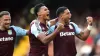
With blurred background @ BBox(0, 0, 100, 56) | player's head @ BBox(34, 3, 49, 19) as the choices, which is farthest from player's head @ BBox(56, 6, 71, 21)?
blurred background @ BBox(0, 0, 100, 56)

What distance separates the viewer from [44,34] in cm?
959

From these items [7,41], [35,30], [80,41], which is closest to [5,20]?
[7,41]

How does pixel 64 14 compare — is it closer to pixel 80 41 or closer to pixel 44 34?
pixel 44 34

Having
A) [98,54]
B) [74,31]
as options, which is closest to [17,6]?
[98,54]

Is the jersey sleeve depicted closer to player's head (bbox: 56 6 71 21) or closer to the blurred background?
player's head (bbox: 56 6 71 21)

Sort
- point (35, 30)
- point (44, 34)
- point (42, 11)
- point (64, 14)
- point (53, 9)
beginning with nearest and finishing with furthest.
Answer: point (44, 34)
point (35, 30)
point (42, 11)
point (64, 14)
point (53, 9)

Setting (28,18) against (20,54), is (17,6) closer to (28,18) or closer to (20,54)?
(28,18)

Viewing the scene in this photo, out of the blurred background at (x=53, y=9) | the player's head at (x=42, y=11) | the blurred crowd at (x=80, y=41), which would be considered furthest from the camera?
the blurred background at (x=53, y=9)

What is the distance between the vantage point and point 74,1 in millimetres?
17812

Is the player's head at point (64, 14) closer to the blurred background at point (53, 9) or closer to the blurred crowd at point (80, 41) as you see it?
the blurred crowd at point (80, 41)

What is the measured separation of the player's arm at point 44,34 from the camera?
9270 mm

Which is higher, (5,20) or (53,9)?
(53,9)

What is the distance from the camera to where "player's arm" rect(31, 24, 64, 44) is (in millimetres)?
9270

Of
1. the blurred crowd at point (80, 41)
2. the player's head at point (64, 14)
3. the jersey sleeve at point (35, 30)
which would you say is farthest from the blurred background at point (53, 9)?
the jersey sleeve at point (35, 30)
